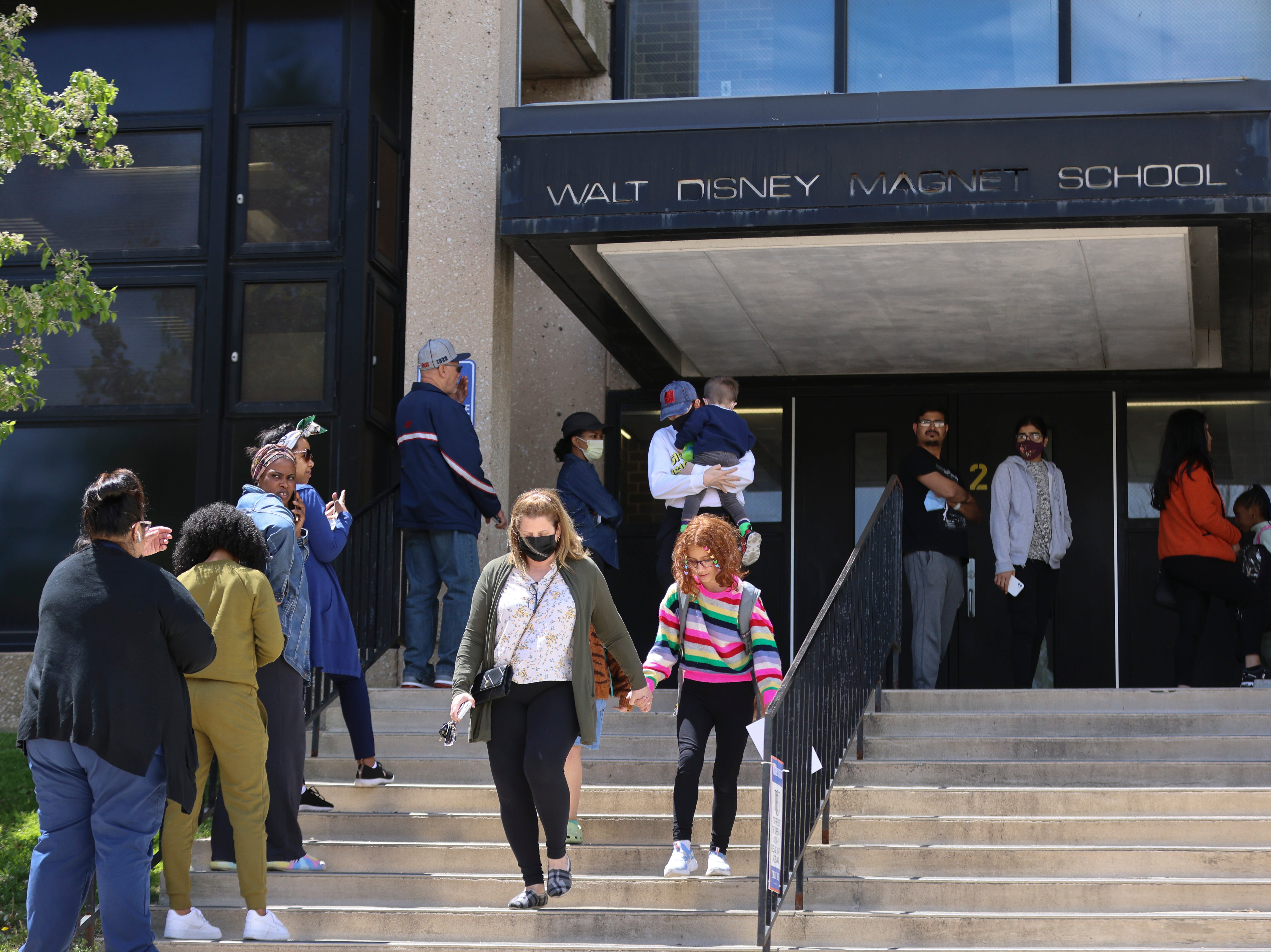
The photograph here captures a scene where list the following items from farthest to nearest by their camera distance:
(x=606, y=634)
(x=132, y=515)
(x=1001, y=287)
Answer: (x=1001, y=287) < (x=606, y=634) < (x=132, y=515)

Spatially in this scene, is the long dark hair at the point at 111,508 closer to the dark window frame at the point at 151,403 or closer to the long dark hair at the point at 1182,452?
the dark window frame at the point at 151,403

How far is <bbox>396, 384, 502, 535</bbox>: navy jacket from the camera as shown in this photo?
8.23m

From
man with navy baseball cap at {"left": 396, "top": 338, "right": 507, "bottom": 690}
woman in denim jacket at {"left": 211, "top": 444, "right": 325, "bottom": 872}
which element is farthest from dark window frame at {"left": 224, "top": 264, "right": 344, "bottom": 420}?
woman in denim jacket at {"left": 211, "top": 444, "right": 325, "bottom": 872}

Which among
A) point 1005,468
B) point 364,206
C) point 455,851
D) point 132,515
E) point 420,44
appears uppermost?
point 420,44

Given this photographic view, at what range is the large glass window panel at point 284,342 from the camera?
1016 centimetres

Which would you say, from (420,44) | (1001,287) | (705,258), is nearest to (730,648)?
(705,258)

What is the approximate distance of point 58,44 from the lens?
10.7 metres

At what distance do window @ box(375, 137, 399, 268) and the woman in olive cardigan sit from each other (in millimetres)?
5097

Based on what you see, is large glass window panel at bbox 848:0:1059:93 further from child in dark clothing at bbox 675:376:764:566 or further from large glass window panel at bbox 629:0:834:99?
child in dark clothing at bbox 675:376:764:566

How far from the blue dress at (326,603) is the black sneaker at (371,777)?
0.50 meters

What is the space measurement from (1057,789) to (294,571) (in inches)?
136

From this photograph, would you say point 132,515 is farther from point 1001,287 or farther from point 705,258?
point 1001,287

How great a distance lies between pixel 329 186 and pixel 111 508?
18.6 ft

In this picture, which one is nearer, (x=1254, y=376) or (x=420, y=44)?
(x=420, y=44)
